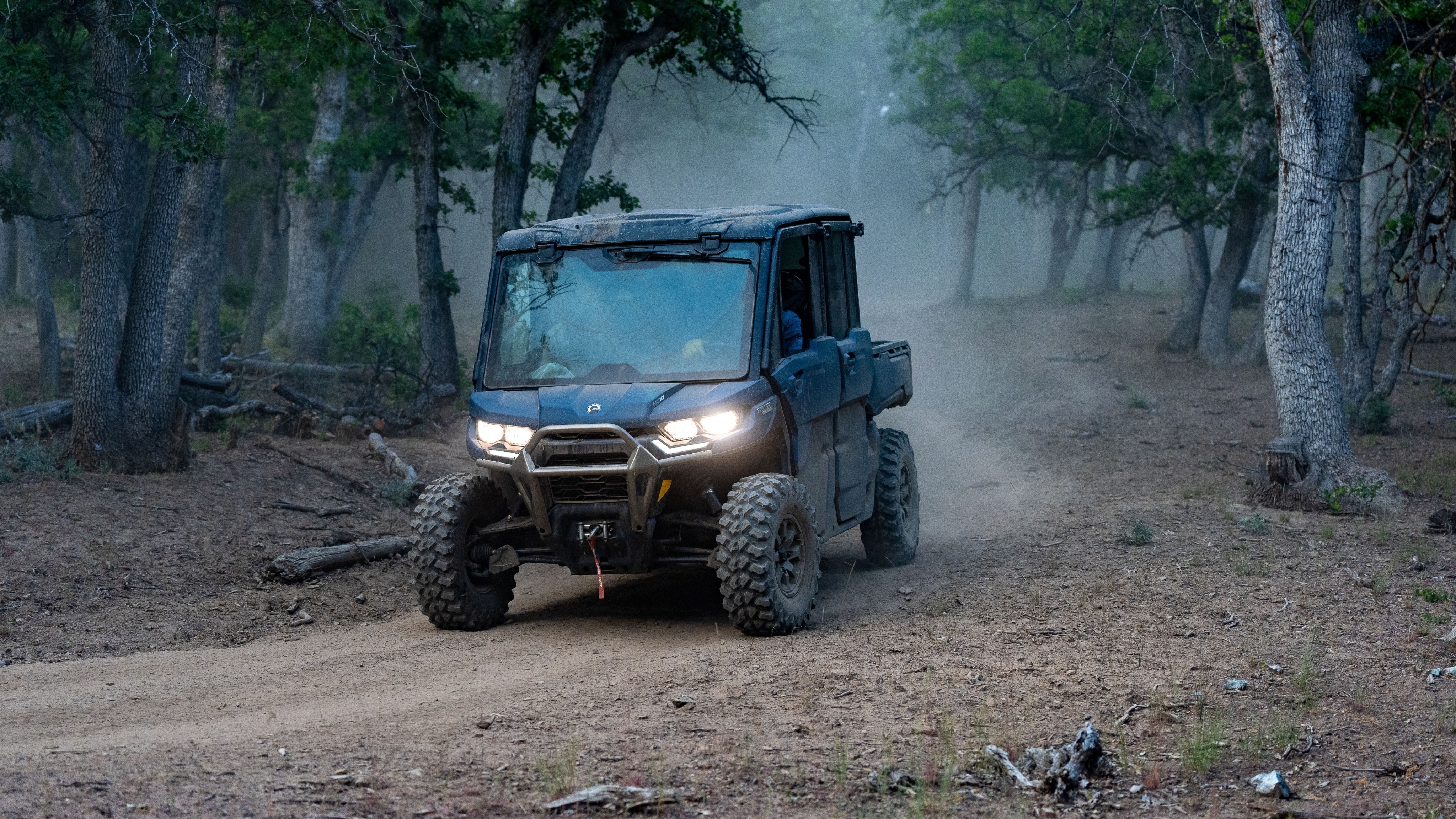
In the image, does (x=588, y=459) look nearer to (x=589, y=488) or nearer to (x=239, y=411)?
(x=589, y=488)

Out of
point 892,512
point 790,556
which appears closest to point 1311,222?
point 892,512

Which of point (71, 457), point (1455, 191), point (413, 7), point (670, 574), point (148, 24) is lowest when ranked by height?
point (670, 574)

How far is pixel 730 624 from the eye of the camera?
8242mm

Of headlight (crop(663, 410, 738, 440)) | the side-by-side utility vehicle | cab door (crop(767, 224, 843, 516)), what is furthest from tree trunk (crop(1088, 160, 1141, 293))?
headlight (crop(663, 410, 738, 440))

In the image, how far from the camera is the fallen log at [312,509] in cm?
1216

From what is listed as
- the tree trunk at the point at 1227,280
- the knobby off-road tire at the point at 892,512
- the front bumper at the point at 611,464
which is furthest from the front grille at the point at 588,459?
the tree trunk at the point at 1227,280

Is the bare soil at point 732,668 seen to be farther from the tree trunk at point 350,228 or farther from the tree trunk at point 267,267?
the tree trunk at point 350,228

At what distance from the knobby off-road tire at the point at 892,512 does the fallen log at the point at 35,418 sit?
8.86 m

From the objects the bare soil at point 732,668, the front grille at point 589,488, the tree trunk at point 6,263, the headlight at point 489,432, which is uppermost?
the tree trunk at point 6,263

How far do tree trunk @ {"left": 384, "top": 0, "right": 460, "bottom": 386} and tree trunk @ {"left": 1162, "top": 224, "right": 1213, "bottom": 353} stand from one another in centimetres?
1410

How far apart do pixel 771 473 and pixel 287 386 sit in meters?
11.6

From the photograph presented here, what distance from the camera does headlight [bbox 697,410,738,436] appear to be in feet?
24.3

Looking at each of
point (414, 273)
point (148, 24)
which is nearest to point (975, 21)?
point (148, 24)

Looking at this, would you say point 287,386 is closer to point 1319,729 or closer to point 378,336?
point 378,336
